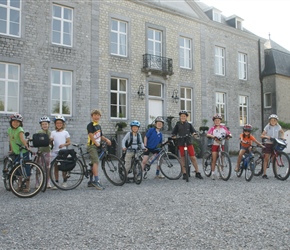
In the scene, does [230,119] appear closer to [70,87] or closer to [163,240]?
[70,87]

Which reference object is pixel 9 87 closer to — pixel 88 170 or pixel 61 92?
pixel 61 92

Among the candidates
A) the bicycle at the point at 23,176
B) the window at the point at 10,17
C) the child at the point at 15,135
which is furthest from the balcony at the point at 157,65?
the bicycle at the point at 23,176

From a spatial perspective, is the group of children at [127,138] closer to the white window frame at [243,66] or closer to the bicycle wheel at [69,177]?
the bicycle wheel at [69,177]

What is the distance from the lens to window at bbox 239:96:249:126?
78.5ft

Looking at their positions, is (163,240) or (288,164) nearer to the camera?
(163,240)

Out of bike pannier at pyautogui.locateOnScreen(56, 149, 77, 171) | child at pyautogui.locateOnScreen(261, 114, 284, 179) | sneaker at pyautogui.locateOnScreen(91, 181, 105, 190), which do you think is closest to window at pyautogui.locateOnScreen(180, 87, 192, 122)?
child at pyautogui.locateOnScreen(261, 114, 284, 179)

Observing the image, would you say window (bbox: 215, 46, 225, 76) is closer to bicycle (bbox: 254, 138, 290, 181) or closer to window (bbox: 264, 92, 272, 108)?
window (bbox: 264, 92, 272, 108)

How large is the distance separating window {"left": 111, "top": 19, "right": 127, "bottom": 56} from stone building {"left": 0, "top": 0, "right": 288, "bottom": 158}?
0.06 m

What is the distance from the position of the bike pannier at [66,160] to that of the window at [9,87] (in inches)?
338

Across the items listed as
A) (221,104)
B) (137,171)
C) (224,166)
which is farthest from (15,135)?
(221,104)

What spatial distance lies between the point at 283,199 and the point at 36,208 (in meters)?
4.22

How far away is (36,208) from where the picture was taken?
517cm

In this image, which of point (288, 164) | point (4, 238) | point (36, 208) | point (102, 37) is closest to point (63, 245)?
point (4, 238)

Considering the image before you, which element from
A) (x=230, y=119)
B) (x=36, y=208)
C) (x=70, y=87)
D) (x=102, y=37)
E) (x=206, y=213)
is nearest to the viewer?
(x=206, y=213)
